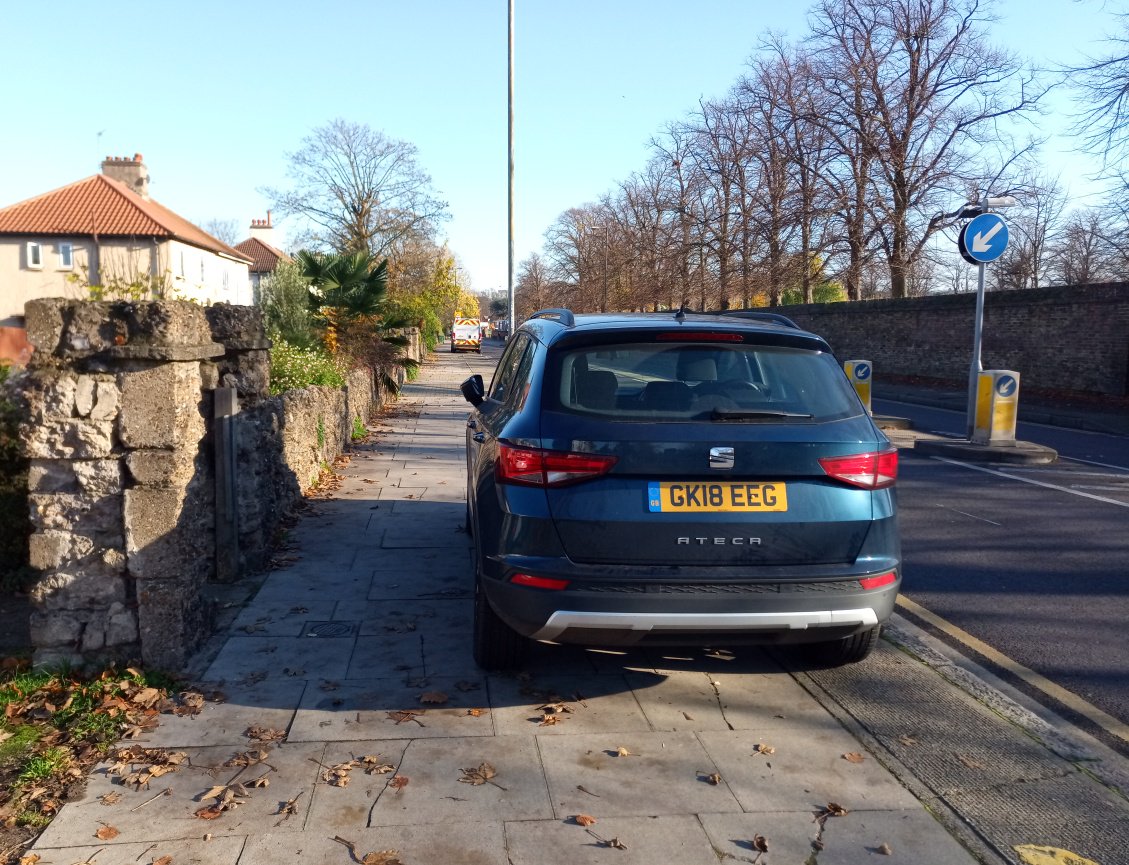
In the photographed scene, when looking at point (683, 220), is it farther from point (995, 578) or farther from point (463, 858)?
point (463, 858)

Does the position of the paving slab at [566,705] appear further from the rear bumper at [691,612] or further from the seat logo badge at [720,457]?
the seat logo badge at [720,457]

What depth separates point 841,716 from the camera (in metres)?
4.33

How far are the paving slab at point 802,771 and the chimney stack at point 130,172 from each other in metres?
56.6

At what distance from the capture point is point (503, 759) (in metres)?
3.83

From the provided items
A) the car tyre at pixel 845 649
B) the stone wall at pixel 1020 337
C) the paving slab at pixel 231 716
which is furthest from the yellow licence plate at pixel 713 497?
the stone wall at pixel 1020 337

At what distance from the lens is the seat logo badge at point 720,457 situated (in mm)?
3965

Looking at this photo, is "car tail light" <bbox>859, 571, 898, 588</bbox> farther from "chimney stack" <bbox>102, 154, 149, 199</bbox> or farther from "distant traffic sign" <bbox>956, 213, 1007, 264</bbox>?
"chimney stack" <bbox>102, 154, 149, 199</bbox>

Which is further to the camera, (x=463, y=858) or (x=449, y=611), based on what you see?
(x=449, y=611)

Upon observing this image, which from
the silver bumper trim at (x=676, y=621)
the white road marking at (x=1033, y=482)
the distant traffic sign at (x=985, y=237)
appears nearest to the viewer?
the silver bumper trim at (x=676, y=621)

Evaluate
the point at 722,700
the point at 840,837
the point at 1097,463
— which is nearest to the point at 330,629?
the point at 722,700

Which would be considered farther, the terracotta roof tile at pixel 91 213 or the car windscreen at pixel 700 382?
the terracotta roof tile at pixel 91 213

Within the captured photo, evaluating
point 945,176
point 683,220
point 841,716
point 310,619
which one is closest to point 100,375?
point 310,619

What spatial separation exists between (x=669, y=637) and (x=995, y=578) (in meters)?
3.77

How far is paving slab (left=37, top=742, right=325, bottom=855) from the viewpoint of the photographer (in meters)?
3.27
